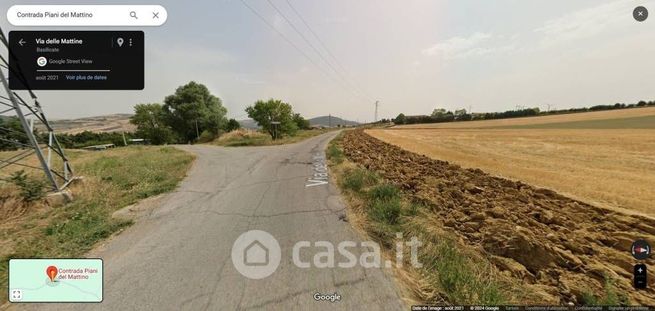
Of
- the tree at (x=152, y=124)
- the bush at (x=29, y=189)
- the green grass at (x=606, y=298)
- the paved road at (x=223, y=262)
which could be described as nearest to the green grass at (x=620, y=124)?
the green grass at (x=606, y=298)

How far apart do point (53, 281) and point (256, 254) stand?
7.76 ft

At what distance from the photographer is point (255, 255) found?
159 inches

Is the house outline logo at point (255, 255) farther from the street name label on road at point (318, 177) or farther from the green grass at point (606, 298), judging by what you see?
the street name label on road at point (318, 177)

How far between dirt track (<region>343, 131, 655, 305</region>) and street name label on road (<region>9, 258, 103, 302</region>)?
5480mm

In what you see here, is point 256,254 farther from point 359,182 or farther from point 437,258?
point 359,182

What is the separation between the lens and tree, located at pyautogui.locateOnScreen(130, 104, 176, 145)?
5100 cm

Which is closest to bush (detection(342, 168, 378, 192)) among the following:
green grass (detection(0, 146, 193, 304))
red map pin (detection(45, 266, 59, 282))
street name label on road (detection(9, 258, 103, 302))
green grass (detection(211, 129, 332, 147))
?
green grass (detection(0, 146, 193, 304))

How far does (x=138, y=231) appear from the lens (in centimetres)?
500

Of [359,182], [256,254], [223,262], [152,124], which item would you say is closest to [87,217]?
[223,262]

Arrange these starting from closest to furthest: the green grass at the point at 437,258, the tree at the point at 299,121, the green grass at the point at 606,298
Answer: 1. the green grass at the point at 606,298
2. the green grass at the point at 437,258
3. the tree at the point at 299,121

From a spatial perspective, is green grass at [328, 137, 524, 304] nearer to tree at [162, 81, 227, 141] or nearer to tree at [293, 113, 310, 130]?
tree at [162, 81, 227, 141]

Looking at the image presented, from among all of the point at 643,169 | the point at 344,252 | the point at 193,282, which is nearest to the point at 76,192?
the point at 193,282

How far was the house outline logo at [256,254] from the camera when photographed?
3.56 meters

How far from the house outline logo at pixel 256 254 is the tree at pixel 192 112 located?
50.5m
